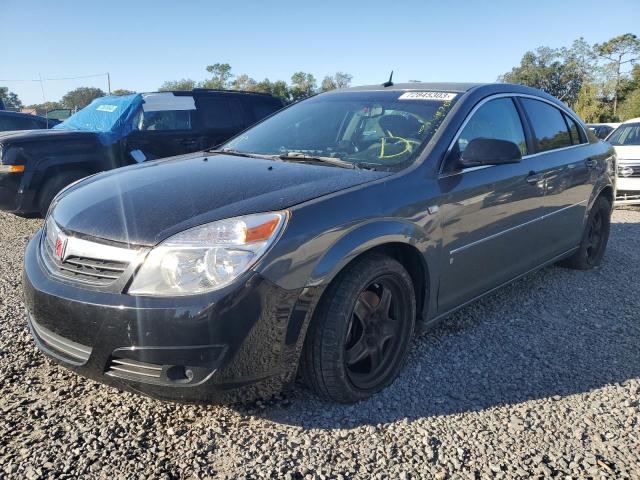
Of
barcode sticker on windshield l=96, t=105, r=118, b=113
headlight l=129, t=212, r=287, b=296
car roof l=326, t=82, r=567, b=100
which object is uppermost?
car roof l=326, t=82, r=567, b=100

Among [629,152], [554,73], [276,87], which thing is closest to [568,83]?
[554,73]

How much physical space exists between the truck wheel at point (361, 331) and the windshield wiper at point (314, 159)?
0.60 metres

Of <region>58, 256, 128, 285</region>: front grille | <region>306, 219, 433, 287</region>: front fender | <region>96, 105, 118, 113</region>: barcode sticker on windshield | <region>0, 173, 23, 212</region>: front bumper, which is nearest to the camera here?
<region>58, 256, 128, 285</region>: front grille

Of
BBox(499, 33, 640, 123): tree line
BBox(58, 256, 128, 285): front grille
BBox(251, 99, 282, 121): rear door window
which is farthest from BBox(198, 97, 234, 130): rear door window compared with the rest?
BBox(499, 33, 640, 123): tree line

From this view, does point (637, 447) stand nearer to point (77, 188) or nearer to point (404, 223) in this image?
point (404, 223)

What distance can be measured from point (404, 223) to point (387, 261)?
22 centimetres

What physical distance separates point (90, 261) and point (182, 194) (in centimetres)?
53

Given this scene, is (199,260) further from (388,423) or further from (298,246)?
(388,423)

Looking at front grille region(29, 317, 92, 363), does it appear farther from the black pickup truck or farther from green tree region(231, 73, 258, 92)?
green tree region(231, 73, 258, 92)

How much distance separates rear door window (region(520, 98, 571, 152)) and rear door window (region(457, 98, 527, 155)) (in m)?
0.22

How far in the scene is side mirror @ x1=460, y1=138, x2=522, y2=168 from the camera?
9.72 feet

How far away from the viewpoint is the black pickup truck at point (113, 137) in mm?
6270

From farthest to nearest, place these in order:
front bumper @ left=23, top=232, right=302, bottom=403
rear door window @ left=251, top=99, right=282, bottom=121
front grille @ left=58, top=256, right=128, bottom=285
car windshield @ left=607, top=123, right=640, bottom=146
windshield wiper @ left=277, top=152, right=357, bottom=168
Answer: car windshield @ left=607, top=123, right=640, bottom=146, rear door window @ left=251, top=99, right=282, bottom=121, windshield wiper @ left=277, top=152, right=357, bottom=168, front grille @ left=58, top=256, right=128, bottom=285, front bumper @ left=23, top=232, right=302, bottom=403

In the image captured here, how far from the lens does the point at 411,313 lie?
2.81m
